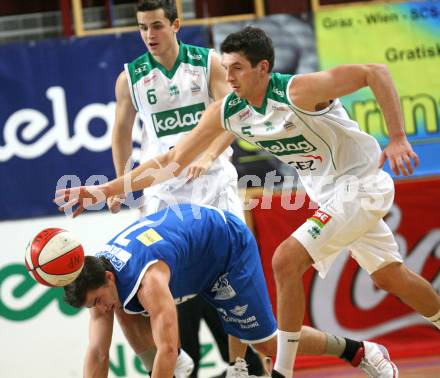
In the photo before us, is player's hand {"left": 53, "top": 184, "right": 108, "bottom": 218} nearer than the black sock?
Yes

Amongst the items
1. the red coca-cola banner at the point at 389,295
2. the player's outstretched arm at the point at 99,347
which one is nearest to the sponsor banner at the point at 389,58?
the red coca-cola banner at the point at 389,295

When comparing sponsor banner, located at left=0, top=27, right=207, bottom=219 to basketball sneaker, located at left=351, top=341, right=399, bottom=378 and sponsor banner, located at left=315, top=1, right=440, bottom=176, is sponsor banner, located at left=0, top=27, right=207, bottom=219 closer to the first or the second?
sponsor banner, located at left=315, top=1, right=440, bottom=176

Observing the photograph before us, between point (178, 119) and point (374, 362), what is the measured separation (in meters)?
1.81

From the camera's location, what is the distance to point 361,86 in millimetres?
4457

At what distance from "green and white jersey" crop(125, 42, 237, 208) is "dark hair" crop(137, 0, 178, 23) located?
301mm

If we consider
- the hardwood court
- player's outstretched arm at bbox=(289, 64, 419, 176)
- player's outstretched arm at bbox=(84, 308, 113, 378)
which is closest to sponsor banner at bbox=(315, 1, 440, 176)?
the hardwood court

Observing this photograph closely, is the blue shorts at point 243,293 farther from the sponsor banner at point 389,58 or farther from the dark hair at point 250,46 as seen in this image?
the sponsor banner at point 389,58

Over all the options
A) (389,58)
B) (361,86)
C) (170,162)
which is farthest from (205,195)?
(389,58)

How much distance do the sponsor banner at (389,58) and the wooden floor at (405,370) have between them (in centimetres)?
159

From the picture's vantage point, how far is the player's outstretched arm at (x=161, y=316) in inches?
169

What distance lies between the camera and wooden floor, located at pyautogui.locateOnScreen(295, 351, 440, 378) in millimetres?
6452

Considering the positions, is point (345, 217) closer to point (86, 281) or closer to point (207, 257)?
point (207, 257)

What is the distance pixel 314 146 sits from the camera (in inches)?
186

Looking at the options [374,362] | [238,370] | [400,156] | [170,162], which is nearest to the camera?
[400,156]
